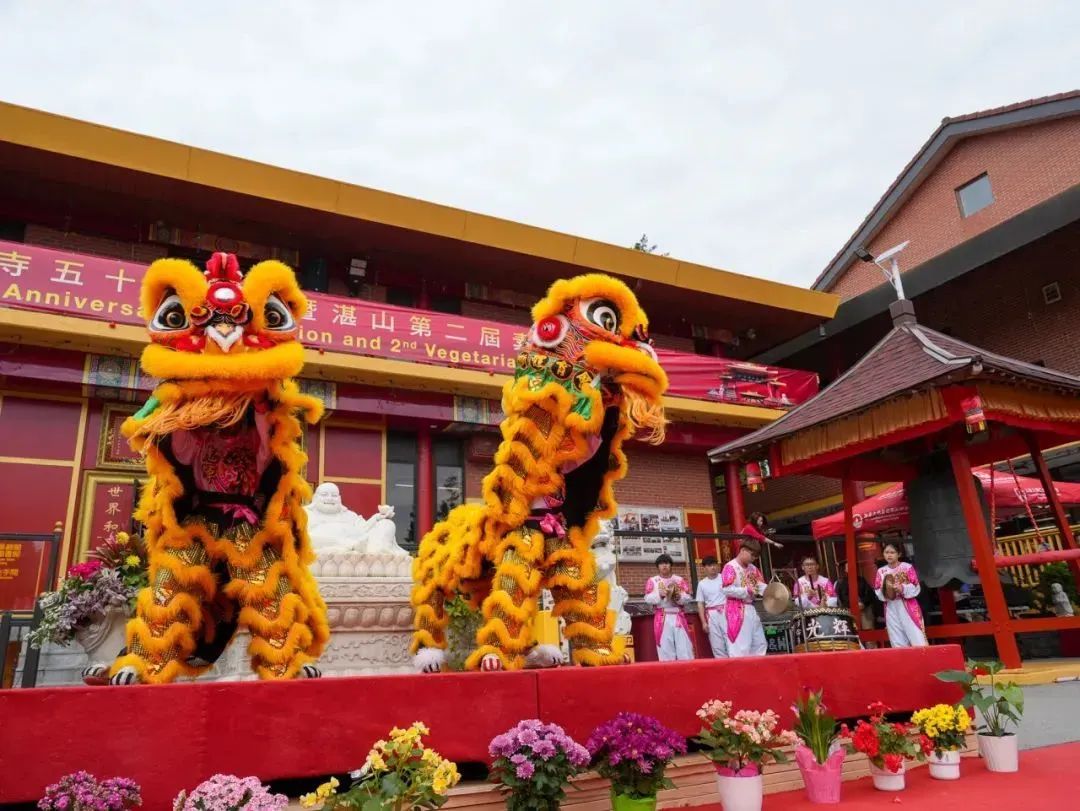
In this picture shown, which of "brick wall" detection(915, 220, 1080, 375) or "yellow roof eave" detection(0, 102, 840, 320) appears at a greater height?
"yellow roof eave" detection(0, 102, 840, 320)

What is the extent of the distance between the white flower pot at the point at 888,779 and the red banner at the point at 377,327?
5756 mm

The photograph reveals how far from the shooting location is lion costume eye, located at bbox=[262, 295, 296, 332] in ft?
11.5

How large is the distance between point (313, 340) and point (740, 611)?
6502mm

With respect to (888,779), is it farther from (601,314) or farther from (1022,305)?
(1022,305)

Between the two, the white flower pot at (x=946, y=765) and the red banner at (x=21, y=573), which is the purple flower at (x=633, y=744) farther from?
the red banner at (x=21, y=573)

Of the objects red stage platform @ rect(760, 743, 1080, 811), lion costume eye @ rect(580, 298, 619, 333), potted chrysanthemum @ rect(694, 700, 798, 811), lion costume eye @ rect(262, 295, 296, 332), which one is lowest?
red stage platform @ rect(760, 743, 1080, 811)

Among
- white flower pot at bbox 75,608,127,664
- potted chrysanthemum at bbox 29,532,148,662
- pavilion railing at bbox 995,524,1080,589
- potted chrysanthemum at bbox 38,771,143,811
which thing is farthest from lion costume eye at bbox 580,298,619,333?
pavilion railing at bbox 995,524,1080,589

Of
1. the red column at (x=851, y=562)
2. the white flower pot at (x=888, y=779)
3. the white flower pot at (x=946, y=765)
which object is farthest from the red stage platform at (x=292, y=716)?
the red column at (x=851, y=562)

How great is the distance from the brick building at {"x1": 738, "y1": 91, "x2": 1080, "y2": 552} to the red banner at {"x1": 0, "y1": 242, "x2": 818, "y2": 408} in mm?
2941

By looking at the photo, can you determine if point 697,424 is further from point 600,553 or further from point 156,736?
point 156,736

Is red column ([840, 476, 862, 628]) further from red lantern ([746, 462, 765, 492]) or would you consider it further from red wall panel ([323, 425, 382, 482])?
red wall panel ([323, 425, 382, 482])

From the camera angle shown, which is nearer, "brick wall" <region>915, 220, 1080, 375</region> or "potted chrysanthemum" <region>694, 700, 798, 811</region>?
"potted chrysanthemum" <region>694, 700, 798, 811</region>

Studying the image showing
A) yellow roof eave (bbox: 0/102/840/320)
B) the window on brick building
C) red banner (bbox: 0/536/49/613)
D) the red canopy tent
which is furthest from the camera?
the window on brick building

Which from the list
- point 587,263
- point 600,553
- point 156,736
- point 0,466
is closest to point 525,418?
point 156,736
